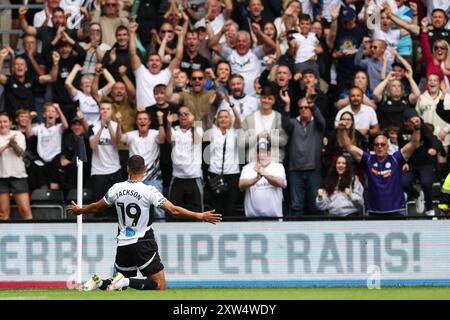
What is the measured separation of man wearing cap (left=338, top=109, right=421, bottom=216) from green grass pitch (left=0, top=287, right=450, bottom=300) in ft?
6.15

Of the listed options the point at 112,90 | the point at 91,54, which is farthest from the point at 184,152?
the point at 91,54

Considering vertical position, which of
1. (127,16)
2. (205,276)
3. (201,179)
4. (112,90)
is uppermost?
(127,16)

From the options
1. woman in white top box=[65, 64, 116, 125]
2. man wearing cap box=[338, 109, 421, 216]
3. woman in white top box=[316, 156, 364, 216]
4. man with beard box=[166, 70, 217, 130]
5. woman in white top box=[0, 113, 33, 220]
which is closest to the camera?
man wearing cap box=[338, 109, 421, 216]

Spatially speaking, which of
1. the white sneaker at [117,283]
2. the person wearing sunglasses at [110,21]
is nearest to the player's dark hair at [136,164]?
the white sneaker at [117,283]

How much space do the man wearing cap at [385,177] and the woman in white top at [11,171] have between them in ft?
21.0

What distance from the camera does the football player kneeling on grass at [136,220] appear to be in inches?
666

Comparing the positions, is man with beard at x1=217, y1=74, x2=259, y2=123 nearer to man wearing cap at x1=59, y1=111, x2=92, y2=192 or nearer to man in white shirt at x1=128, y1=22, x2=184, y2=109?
man in white shirt at x1=128, y1=22, x2=184, y2=109

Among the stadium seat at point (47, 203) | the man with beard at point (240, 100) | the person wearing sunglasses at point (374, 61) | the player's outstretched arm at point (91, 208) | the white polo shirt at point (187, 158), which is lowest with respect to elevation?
the stadium seat at point (47, 203)

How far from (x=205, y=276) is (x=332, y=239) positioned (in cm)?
230

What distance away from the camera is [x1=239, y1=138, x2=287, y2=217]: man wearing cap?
22047mm

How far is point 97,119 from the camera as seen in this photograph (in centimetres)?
2400

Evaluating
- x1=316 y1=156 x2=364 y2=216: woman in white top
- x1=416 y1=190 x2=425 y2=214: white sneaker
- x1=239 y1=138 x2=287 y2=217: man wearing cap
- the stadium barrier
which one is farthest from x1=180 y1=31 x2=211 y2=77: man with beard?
x1=416 y1=190 x2=425 y2=214: white sneaker

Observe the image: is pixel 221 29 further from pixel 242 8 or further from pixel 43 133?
pixel 43 133

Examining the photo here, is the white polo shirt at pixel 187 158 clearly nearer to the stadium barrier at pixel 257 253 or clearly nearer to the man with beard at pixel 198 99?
the man with beard at pixel 198 99
